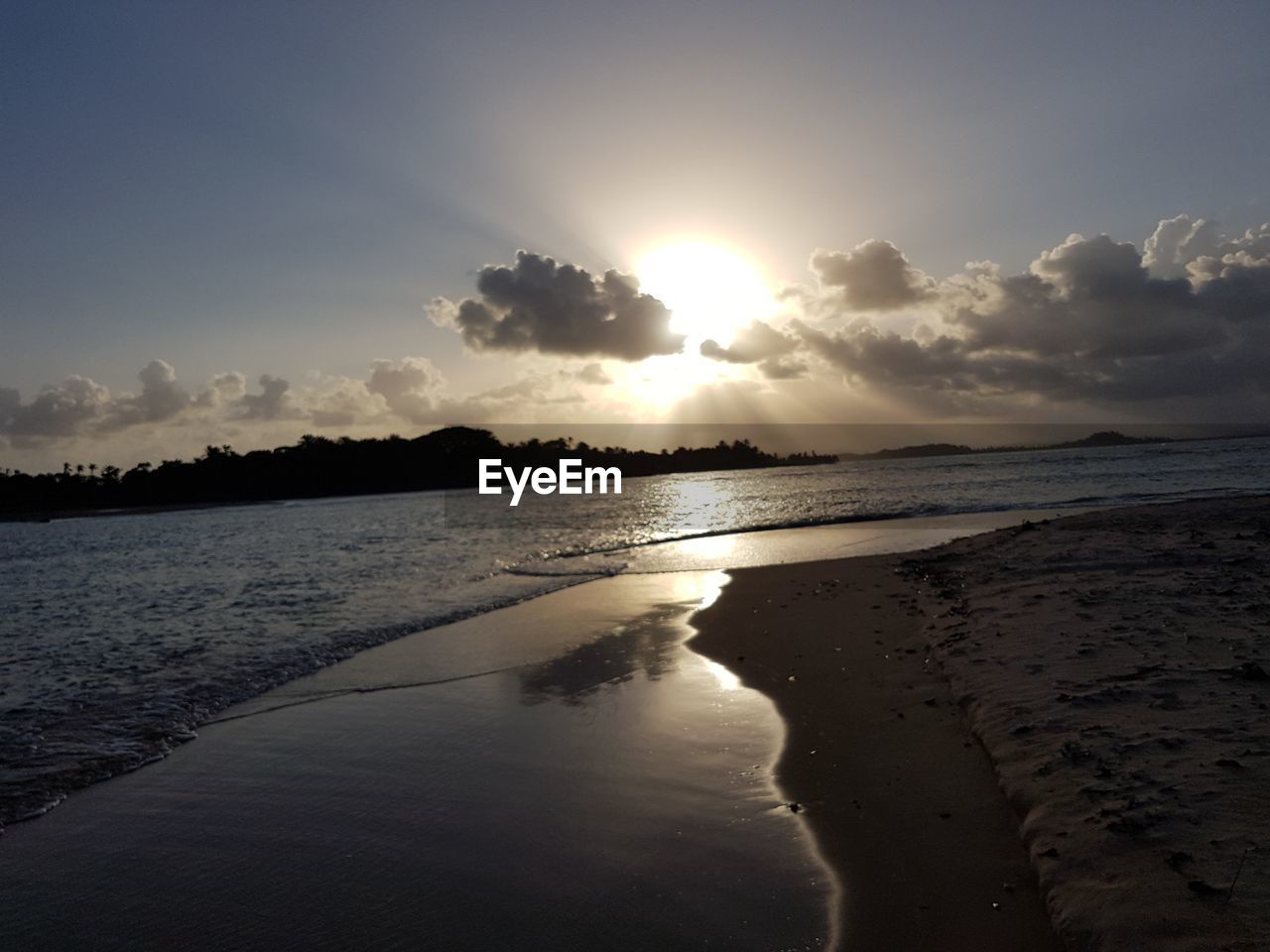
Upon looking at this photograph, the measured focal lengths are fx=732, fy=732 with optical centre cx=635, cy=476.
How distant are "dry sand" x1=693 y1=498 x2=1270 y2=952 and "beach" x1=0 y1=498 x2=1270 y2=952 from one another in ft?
0.09

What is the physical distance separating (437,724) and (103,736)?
14.0ft

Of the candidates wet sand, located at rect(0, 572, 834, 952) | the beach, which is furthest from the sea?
wet sand, located at rect(0, 572, 834, 952)

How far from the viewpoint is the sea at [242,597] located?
9.52 m

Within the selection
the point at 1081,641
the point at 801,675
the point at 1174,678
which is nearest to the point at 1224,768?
the point at 1174,678

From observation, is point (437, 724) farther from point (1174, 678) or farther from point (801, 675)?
point (1174, 678)

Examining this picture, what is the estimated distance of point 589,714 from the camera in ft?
28.7

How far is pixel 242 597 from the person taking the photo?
63.0 feet

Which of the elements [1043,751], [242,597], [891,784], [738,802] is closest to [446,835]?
[738,802]

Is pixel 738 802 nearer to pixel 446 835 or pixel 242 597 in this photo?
pixel 446 835

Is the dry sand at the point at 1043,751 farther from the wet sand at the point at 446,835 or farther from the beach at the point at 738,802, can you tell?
the wet sand at the point at 446,835

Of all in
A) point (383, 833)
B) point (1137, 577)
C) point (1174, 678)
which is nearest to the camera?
point (383, 833)

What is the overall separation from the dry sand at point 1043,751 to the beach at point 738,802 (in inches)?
1.1

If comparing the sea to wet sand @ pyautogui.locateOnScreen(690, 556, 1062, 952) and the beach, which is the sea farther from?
wet sand @ pyautogui.locateOnScreen(690, 556, 1062, 952)

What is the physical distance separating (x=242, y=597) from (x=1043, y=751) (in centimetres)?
1898
